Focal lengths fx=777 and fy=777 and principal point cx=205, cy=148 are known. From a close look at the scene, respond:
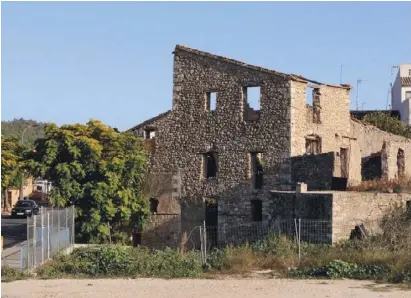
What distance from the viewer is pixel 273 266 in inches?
950

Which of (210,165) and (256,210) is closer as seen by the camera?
(256,210)

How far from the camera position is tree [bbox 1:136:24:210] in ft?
116

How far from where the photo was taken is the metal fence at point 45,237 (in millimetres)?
24141

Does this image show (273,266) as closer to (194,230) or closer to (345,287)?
(345,287)

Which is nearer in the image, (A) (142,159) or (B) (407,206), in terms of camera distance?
(B) (407,206)

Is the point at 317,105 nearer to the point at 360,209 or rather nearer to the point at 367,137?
the point at 367,137

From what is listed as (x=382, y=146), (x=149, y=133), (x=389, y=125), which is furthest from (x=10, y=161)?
(x=389, y=125)

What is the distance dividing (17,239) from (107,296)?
17.5 m

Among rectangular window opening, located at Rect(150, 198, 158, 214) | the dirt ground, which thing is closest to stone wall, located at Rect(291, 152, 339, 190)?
rectangular window opening, located at Rect(150, 198, 158, 214)

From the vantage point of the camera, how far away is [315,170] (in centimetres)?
3278

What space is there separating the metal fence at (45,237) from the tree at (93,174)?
7.65ft

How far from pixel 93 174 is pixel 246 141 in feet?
22.5

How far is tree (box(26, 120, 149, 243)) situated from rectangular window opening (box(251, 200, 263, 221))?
4.79 m

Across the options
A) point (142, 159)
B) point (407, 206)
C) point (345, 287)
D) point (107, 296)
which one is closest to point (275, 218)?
point (407, 206)
